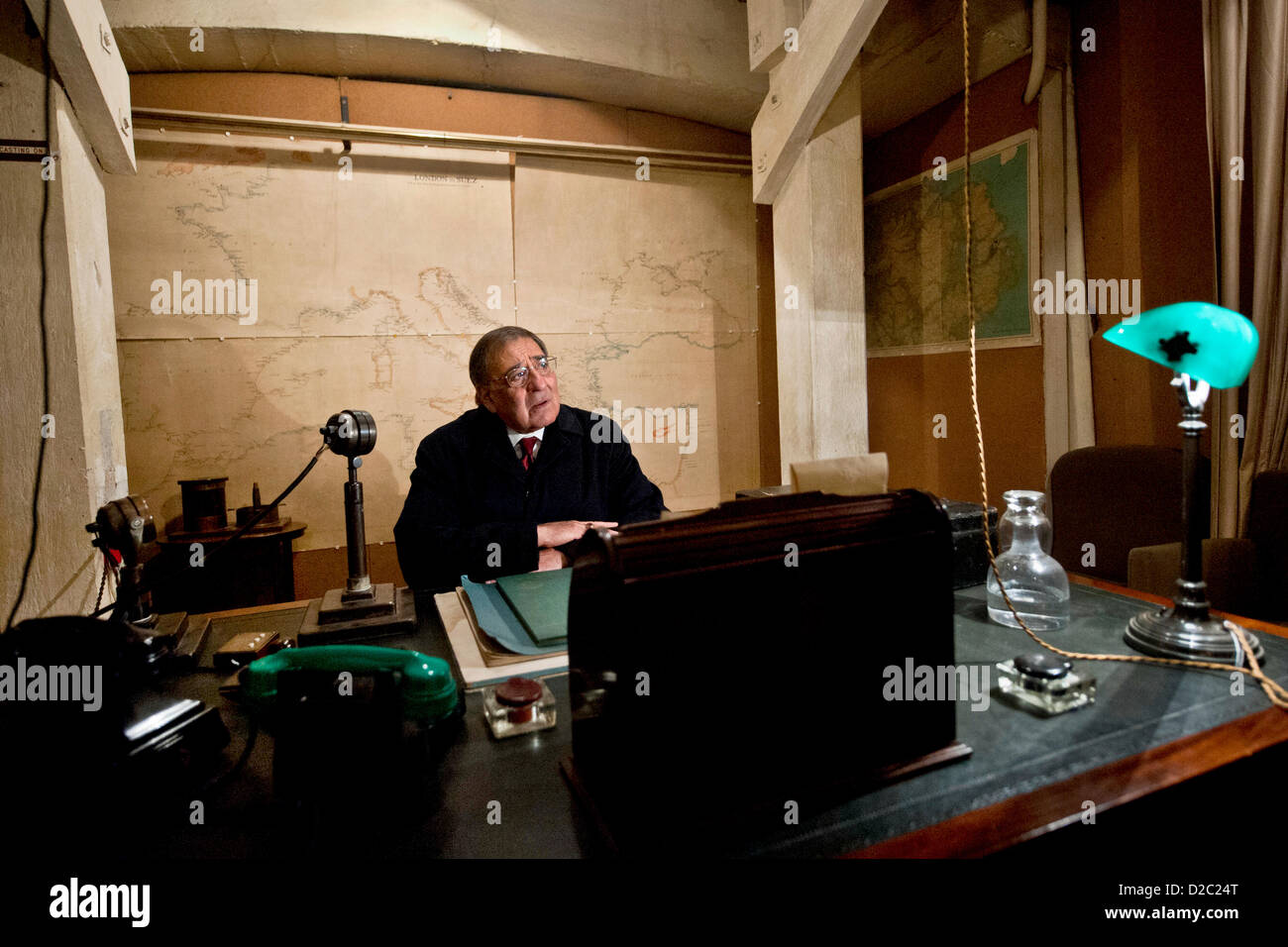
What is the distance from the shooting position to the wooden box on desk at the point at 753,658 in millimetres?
695

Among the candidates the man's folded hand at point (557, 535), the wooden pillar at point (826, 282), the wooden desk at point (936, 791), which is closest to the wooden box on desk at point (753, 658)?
the wooden desk at point (936, 791)

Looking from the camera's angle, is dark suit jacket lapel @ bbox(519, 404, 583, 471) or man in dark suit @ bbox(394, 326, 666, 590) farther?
dark suit jacket lapel @ bbox(519, 404, 583, 471)

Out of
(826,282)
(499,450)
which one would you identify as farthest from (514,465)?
(826,282)

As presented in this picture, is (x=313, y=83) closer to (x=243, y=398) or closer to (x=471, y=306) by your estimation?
(x=471, y=306)

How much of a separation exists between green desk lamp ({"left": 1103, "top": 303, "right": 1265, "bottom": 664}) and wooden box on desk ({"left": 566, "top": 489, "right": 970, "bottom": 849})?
1.74 ft

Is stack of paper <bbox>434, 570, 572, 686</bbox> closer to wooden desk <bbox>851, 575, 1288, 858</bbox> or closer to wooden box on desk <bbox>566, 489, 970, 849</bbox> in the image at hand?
wooden box on desk <bbox>566, 489, 970, 849</bbox>

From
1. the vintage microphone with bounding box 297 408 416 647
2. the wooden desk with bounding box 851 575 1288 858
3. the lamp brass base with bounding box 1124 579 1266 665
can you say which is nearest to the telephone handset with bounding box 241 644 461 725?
the vintage microphone with bounding box 297 408 416 647

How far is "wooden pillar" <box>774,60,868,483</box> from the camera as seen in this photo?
2930 mm

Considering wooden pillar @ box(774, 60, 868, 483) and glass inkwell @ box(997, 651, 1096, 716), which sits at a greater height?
wooden pillar @ box(774, 60, 868, 483)

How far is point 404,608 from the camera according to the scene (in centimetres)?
138

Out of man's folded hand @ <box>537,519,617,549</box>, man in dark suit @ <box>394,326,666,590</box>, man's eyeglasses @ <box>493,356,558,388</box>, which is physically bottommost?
man's folded hand @ <box>537,519,617,549</box>

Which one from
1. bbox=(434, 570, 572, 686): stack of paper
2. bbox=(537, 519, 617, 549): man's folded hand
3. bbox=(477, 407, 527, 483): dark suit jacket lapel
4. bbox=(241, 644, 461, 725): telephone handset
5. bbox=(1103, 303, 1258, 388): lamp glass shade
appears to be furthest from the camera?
bbox=(477, 407, 527, 483): dark suit jacket lapel

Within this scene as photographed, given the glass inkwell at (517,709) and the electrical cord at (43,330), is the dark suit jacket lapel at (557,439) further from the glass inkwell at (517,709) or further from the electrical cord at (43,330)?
the glass inkwell at (517,709)
